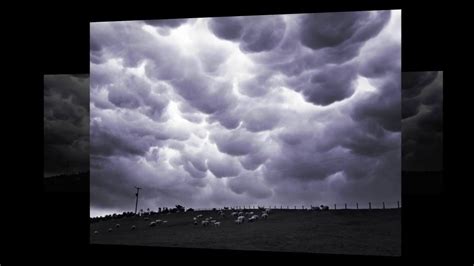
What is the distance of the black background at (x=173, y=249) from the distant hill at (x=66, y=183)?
0.15 m

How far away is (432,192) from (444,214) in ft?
3.04

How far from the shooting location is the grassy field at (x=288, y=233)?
6.84 meters

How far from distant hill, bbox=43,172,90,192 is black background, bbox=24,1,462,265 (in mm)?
149

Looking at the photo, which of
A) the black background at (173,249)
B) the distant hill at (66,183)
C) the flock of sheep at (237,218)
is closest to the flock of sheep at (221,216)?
the flock of sheep at (237,218)

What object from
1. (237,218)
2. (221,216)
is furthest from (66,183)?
(237,218)

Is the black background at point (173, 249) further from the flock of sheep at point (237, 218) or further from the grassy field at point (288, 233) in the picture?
the flock of sheep at point (237, 218)

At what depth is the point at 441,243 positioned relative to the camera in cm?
548

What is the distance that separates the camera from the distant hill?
7.35 m

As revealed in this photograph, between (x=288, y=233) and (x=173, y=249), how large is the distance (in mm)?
2290

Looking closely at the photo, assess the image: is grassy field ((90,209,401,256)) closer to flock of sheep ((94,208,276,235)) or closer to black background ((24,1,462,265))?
flock of sheep ((94,208,276,235))

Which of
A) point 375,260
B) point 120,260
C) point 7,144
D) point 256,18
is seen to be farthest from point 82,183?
point 375,260

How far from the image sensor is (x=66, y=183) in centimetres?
749

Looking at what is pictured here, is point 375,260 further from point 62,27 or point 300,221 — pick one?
point 62,27

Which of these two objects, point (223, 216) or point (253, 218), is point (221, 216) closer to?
point (223, 216)
